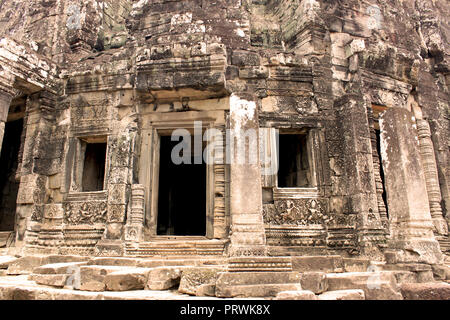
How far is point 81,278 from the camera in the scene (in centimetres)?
477

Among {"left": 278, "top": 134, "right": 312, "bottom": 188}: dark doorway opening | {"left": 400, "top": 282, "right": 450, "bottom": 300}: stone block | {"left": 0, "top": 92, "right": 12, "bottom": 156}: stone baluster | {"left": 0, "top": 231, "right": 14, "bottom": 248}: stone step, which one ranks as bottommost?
{"left": 400, "top": 282, "right": 450, "bottom": 300}: stone block

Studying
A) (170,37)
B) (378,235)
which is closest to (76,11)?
(170,37)

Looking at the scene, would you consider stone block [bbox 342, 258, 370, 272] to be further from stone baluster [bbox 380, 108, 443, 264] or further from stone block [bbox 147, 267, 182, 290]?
stone block [bbox 147, 267, 182, 290]

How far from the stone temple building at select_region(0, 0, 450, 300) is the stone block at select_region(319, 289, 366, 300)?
2.07m

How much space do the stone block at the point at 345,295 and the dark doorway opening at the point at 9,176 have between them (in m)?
10.3

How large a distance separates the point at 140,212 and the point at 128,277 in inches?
101

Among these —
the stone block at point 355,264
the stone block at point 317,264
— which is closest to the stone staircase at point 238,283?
the stone block at point 355,264

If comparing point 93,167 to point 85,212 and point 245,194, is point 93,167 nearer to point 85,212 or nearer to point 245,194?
point 85,212

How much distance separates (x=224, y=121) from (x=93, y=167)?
11.7 feet

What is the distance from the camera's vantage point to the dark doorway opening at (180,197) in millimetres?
10531

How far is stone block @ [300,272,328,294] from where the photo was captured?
4.15m

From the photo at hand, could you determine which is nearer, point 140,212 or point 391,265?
point 391,265

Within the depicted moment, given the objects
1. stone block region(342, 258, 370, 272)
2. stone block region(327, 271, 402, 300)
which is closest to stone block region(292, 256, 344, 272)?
stone block region(342, 258, 370, 272)
